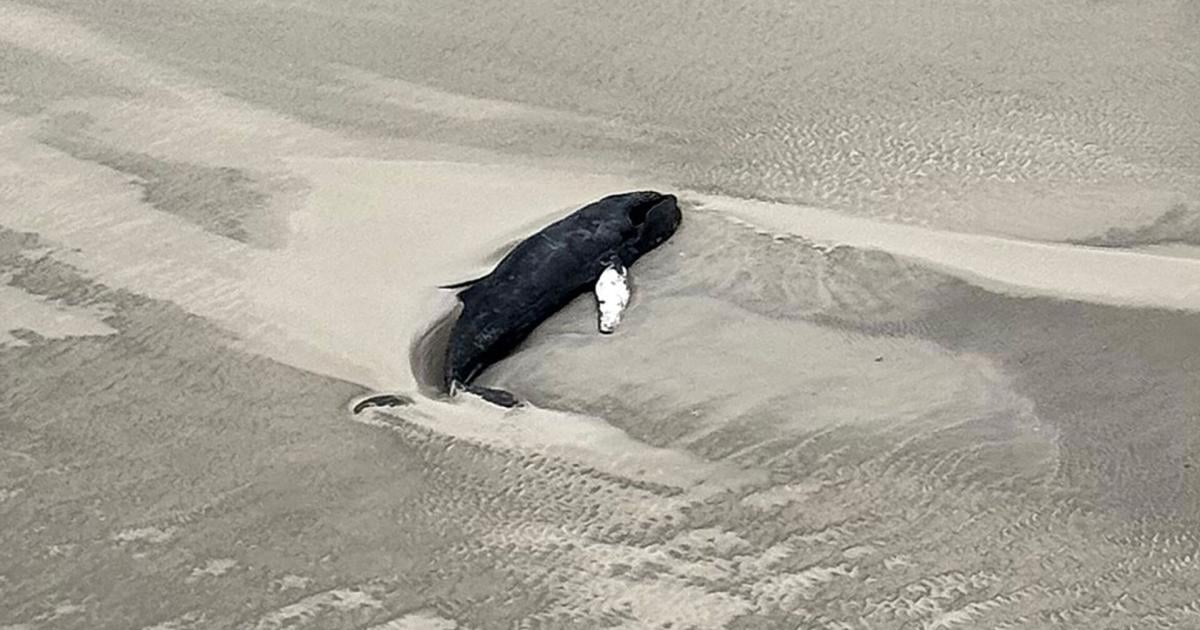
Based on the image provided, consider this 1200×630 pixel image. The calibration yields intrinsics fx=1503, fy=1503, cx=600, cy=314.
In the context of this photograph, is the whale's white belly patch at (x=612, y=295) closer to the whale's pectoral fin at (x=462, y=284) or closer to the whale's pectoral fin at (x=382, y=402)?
the whale's pectoral fin at (x=462, y=284)

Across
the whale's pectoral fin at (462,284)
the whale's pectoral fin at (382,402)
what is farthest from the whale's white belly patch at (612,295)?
the whale's pectoral fin at (382,402)

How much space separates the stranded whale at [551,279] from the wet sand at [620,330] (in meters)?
0.06

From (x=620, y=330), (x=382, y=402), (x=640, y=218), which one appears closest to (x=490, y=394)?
(x=382, y=402)

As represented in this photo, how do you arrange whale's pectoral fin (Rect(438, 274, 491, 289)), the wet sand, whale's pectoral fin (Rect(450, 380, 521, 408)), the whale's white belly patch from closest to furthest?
the wet sand < whale's pectoral fin (Rect(450, 380, 521, 408)) < the whale's white belly patch < whale's pectoral fin (Rect(438, 274, 491, 289))

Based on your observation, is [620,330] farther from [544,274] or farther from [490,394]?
[490,394]

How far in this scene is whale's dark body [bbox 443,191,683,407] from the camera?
3.10m

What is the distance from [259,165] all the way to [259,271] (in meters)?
0.53

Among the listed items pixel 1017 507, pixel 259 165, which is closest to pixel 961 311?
pixel 1017 507

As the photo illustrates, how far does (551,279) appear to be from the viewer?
3262mm

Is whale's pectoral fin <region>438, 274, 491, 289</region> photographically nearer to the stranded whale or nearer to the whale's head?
the stranded whale

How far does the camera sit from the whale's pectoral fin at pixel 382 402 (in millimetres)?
3021

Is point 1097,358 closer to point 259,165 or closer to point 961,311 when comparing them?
point 961,311

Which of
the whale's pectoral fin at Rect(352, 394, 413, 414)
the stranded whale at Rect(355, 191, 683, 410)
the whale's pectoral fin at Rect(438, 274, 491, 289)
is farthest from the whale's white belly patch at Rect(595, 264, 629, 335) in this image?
the whale's pectoral fin at Rect(352, 394, 413, 414)

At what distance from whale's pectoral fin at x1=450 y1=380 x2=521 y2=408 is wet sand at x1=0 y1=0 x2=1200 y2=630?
4 cm
